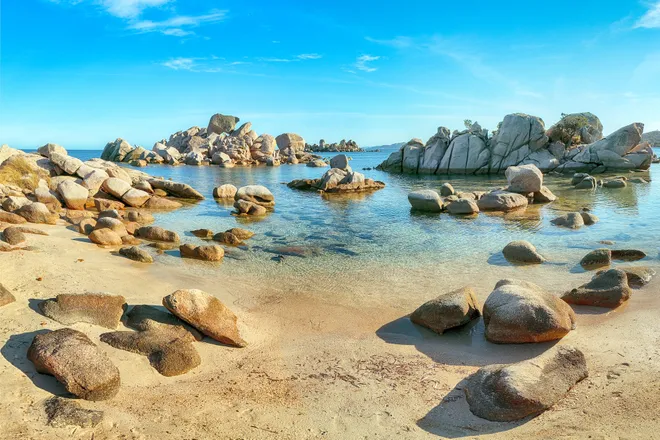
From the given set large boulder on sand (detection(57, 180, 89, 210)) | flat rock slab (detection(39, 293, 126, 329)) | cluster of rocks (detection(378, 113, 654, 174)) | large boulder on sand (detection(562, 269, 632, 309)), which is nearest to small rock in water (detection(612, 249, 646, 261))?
large boulder on sand (detection(562, 269, 632, 309))

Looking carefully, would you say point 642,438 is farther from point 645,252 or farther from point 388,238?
point 388,238

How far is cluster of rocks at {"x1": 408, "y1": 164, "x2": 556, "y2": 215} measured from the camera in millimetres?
22406

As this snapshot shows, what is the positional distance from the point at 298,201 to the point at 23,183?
14457mm

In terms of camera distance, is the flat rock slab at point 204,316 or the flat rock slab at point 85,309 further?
the flat rock slab at point 204,316

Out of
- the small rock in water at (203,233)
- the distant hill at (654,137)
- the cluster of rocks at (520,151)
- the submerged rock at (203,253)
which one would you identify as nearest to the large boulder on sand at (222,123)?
the cluster of rocks at (520,151)

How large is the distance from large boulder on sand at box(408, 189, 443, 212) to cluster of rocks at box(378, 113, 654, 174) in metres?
29.8

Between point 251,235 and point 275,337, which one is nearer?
point 275,337

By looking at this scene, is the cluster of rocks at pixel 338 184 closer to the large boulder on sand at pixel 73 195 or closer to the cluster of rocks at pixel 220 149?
the large boulder on sand at pixel 73 195

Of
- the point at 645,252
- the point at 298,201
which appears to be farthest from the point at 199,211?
the point at 645,252

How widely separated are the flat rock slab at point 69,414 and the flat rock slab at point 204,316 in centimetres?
233

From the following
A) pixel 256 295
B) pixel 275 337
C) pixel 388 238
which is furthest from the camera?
pixel 388 238

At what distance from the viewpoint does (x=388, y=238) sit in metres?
16.8

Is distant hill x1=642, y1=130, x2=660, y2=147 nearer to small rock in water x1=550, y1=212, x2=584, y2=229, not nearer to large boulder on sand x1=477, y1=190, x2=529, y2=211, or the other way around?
large boulder on sand x1=477, y1=190, x2=529, y2=211

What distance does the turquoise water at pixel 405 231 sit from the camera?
13.6 m
